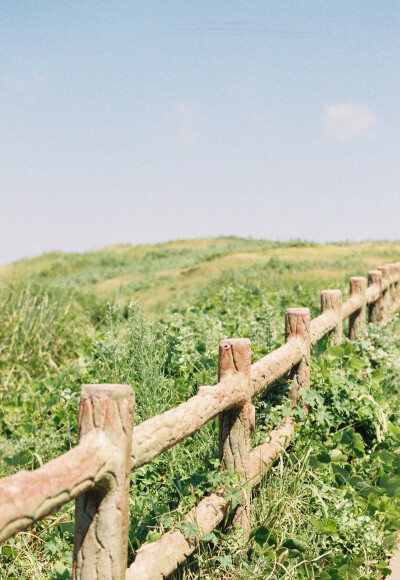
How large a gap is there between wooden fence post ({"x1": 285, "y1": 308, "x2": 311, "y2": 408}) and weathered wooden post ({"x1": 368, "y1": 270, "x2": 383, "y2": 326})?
417cm

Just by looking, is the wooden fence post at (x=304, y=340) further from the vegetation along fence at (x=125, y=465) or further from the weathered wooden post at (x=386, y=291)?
the weathered wooden post at (x=386, y=291)

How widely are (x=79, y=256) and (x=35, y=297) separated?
1746cm

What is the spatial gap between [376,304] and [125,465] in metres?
7.06

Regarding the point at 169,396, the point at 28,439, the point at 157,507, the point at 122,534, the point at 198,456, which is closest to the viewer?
the point at 122,534

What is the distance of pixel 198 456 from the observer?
147 inches

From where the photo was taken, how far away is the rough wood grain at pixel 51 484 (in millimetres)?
1691

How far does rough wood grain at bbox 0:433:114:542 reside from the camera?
169 centimetres

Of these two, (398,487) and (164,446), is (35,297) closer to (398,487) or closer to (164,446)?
(398,487)

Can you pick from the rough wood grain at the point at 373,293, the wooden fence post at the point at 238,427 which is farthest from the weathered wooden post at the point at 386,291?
the wooden fence post at the point at 238,427

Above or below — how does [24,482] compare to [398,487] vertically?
above

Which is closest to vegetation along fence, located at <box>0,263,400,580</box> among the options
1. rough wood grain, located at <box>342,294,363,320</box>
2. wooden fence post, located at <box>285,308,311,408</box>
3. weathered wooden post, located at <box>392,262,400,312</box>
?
wooden fence post, located at <box>285,308,311,408</box>

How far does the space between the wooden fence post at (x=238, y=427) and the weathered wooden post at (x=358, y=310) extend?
3.99 m

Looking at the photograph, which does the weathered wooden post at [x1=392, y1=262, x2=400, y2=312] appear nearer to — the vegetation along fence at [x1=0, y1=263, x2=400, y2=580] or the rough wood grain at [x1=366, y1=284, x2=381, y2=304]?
the rough wood grain at [x1=366, y1=284, x2=381, y2=304]

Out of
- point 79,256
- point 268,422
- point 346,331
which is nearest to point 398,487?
point 268,422
